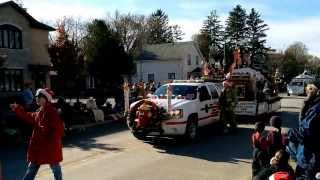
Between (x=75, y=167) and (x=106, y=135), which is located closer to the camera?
(x=75, y=167)

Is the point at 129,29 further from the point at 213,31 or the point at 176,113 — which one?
the point at 176,113

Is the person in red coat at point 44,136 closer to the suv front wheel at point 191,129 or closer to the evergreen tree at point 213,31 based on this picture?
the suv front wheel at point 191,129

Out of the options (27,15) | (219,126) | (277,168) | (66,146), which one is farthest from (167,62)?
(277,168)

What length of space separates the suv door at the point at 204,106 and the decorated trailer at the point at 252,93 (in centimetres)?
412

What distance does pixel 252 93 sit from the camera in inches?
830

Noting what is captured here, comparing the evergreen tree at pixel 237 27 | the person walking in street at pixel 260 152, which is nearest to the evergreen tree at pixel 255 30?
the evergreen tree at pixel 237 27

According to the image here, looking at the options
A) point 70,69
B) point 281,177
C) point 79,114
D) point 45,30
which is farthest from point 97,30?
point 281,177

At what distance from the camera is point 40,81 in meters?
33.1

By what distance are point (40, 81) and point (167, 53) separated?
111ft

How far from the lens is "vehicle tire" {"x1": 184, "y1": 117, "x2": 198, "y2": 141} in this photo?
48.0 ft

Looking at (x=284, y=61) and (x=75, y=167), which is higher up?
(x=284, y=61)

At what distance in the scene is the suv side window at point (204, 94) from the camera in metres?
15.8

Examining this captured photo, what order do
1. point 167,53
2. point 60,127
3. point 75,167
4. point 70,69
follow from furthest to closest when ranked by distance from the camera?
1. point 167,53
2. point 70,69
3. point 75,167
4. point 60,127

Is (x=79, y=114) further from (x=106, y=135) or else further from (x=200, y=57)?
(x=200, y=57)
